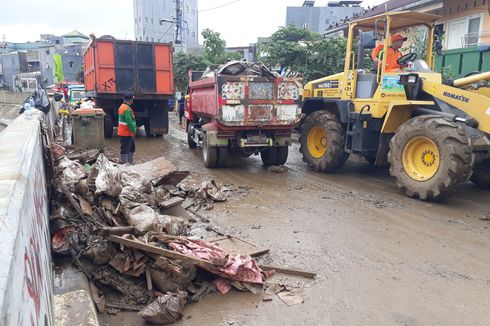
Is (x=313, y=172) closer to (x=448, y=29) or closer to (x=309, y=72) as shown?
(x=309, y=72)

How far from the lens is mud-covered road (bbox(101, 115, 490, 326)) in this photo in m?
3.44

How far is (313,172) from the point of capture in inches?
339

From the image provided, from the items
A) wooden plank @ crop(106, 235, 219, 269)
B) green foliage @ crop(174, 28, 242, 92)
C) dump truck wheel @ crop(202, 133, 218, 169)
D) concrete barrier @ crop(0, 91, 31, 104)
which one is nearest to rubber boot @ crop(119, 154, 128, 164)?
dump truck wheel @ crop(202, 133, 218, 169)

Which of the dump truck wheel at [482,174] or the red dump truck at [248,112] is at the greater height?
the red dump truck at [248,112]

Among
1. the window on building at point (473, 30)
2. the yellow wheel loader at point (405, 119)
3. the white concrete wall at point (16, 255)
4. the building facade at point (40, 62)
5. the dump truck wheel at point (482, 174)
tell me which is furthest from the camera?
the building facade at point (40, 62)

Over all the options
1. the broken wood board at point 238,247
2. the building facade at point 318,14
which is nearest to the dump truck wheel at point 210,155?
the broken wood board at point 238,247

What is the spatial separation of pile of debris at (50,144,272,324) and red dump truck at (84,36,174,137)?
8.19m

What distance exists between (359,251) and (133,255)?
2.40 meters

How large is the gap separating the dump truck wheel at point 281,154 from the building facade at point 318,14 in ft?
135

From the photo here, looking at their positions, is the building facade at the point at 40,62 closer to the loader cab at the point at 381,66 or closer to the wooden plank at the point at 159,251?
the loader cab at the point at 381,66

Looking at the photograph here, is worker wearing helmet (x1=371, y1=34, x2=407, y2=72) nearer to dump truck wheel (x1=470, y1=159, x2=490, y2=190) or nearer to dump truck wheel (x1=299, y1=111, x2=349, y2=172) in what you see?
dump truck wheel (x1=299, y1=111, x2=349, y2=172)

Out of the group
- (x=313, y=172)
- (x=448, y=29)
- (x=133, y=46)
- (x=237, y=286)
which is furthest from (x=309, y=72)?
(x=237, y=286)

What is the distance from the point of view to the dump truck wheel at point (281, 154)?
8914 millimetres

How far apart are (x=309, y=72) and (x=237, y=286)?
Result: 1230 centimetres
